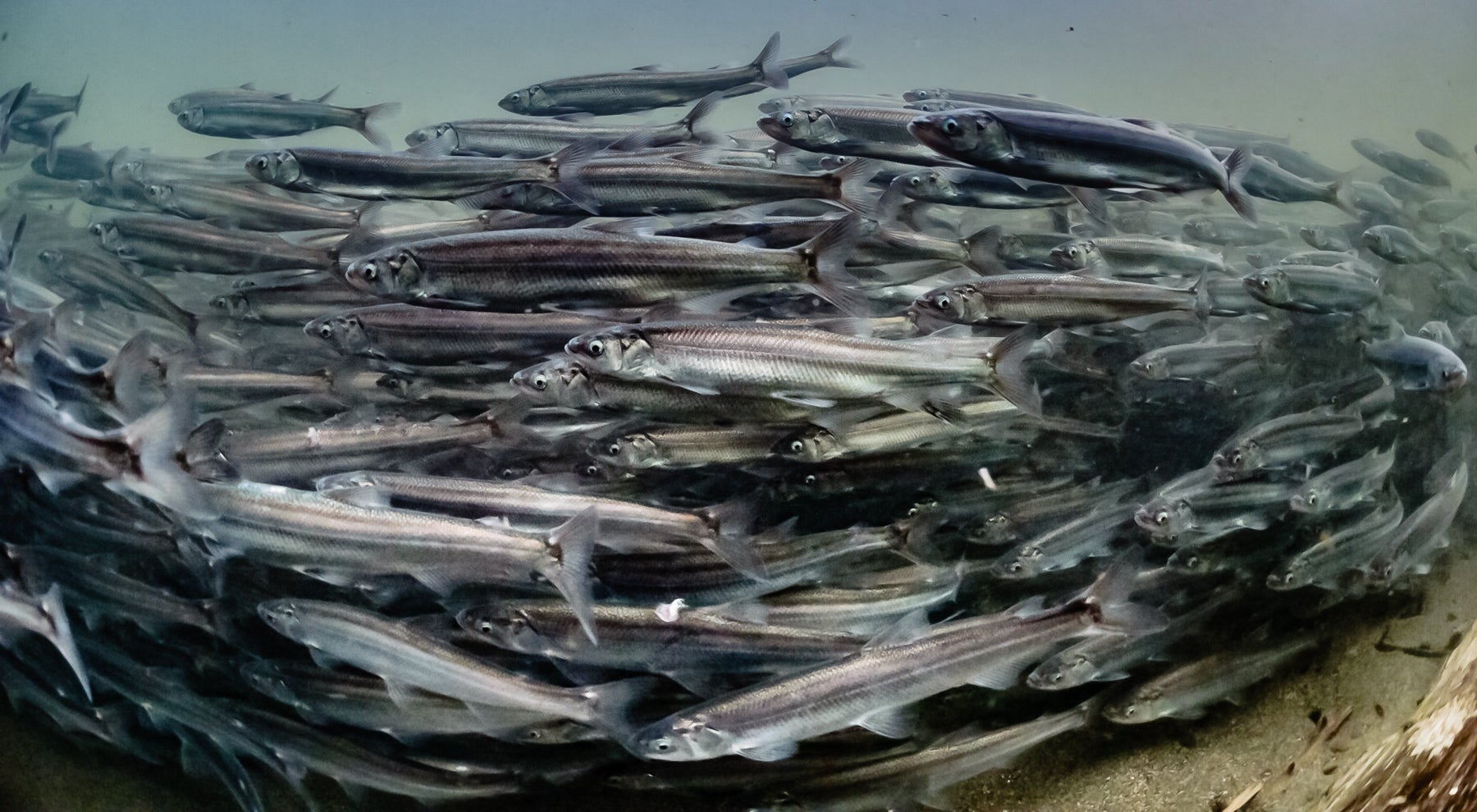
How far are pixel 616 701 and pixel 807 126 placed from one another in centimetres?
220

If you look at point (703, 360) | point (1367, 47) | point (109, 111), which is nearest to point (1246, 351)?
point (703, 360)

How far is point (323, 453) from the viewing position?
292 centimetres

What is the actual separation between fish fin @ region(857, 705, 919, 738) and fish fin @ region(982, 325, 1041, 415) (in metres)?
1.03

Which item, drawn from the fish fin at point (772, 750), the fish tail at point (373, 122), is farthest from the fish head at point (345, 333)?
the fish tail at point (373, 122)

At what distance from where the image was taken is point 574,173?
3064 millimetres

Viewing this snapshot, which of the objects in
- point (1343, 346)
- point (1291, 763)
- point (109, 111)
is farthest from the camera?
point (109, 111)

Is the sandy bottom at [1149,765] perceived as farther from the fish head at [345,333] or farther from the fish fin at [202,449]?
Result: the fish head at [345,333]

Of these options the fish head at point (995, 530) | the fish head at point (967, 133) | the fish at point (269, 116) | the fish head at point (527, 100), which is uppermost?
the fish at point (269, 116)

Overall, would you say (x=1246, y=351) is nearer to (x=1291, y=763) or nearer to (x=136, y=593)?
(x=1291, y=763)

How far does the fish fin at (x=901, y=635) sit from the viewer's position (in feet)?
8.47

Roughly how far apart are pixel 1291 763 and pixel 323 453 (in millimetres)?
3744

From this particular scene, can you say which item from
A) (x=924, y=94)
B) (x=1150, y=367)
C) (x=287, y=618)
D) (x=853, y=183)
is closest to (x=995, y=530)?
(x=1150, y=367)

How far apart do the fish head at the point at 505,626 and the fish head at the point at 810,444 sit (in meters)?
1.03

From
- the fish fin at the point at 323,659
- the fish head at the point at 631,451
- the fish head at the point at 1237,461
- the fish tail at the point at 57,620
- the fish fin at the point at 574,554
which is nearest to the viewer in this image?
the fish tail at the point at 57,620
